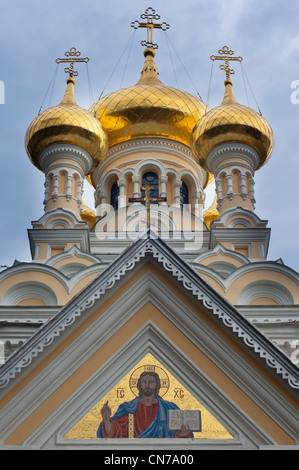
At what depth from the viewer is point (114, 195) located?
727 inches

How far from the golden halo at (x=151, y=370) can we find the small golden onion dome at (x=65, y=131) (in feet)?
32.4

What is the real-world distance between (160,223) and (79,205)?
5.55 ft

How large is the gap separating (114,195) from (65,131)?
8.26ft

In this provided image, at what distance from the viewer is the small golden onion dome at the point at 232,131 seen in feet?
53.8

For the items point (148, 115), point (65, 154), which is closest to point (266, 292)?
point (65, 154)

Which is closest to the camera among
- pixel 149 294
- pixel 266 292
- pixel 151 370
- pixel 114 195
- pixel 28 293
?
pixel 151 370

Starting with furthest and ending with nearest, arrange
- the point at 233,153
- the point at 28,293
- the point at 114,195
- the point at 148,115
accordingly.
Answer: the point at 114,195 → the point at 148,115 → the point at 233,153 → the point at 28,293

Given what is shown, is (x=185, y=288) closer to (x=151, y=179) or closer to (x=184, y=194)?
(x=151, y=179)

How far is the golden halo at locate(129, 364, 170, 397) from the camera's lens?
706 cm

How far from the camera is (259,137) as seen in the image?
16469 mm

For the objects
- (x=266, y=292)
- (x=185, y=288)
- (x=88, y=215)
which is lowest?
(x=185, y=288)

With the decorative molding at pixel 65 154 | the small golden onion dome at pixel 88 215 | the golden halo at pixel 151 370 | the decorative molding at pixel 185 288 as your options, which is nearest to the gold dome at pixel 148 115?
the decorative molding at pixel 65 154

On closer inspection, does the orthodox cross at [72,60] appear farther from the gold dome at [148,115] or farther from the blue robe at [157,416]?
the blue robe at [157,416]
